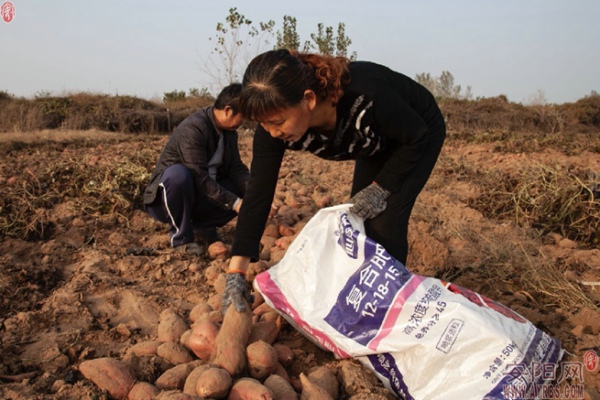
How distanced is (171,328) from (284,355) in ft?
1.54

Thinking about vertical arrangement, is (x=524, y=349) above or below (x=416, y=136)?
A: below

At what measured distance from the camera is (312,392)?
1.60 m

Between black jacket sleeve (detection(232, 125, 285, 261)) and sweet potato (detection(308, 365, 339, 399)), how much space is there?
0.52 m

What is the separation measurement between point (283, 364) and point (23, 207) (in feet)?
8.48

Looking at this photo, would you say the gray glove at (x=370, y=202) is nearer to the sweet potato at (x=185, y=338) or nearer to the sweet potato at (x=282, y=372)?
the sweet potato at (x=282, y=372)

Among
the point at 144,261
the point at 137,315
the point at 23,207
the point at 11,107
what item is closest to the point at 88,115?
the point at 11,107

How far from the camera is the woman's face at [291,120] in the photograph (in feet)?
5.42

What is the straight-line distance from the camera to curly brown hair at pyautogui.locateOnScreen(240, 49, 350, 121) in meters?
1.60

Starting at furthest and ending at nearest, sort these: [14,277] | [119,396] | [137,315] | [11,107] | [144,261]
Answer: [11,107] < [144,261] < [14,277] < [137,315] < [119,396]

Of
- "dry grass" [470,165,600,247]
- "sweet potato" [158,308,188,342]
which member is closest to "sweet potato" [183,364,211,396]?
"sweet potato" [158,308,188,342]

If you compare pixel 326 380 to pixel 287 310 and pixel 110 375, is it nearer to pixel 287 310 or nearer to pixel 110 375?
pixel 287 310

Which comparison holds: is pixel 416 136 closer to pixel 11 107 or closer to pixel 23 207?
pixel 23 207

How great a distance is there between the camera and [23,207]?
352cm

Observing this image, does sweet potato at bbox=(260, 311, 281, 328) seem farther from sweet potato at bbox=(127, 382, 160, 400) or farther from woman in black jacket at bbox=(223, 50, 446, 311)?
sweet potato at bbox=(127, 382, 160, 400)
